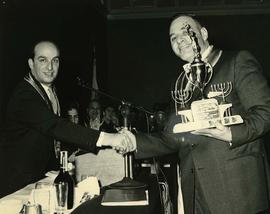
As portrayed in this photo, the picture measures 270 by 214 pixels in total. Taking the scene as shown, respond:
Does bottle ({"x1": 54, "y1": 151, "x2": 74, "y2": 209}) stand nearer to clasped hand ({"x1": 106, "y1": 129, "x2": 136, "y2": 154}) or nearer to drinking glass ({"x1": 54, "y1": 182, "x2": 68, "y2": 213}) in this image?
drinking glass ({"x1": 54, "y1": 182, "x2": 68, "y2": 213})

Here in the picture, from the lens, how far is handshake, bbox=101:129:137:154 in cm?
229

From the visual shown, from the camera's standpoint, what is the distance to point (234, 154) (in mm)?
1693

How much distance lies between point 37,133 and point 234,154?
1468 mm

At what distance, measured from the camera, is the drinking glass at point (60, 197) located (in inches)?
63.8

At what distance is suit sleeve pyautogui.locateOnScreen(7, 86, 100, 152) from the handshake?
0.08 m

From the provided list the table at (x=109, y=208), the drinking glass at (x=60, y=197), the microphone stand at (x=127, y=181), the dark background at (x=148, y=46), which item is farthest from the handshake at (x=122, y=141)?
the dark background at (x=148, y=46)

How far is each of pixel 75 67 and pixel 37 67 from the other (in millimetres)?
3089

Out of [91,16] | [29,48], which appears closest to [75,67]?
[91,16]

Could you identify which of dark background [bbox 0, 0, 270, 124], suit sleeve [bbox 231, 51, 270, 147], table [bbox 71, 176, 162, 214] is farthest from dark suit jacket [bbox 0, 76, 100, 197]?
dark background [bbox 0, 0, 270, 124]

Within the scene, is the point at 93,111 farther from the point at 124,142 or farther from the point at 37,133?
the point at 124,142

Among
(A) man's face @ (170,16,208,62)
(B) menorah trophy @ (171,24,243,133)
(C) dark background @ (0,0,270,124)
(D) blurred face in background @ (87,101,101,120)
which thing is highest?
(C) dark background @ (0,0,270,124)

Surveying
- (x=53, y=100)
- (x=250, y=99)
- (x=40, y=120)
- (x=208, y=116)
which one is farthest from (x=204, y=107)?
(x=53, y=100)

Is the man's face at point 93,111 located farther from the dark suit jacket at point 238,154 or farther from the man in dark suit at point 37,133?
the dark suit jacket at point 238,154

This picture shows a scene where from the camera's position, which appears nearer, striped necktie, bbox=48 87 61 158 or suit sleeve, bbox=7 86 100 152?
suit sleeve, bbox=7 86 100 152
